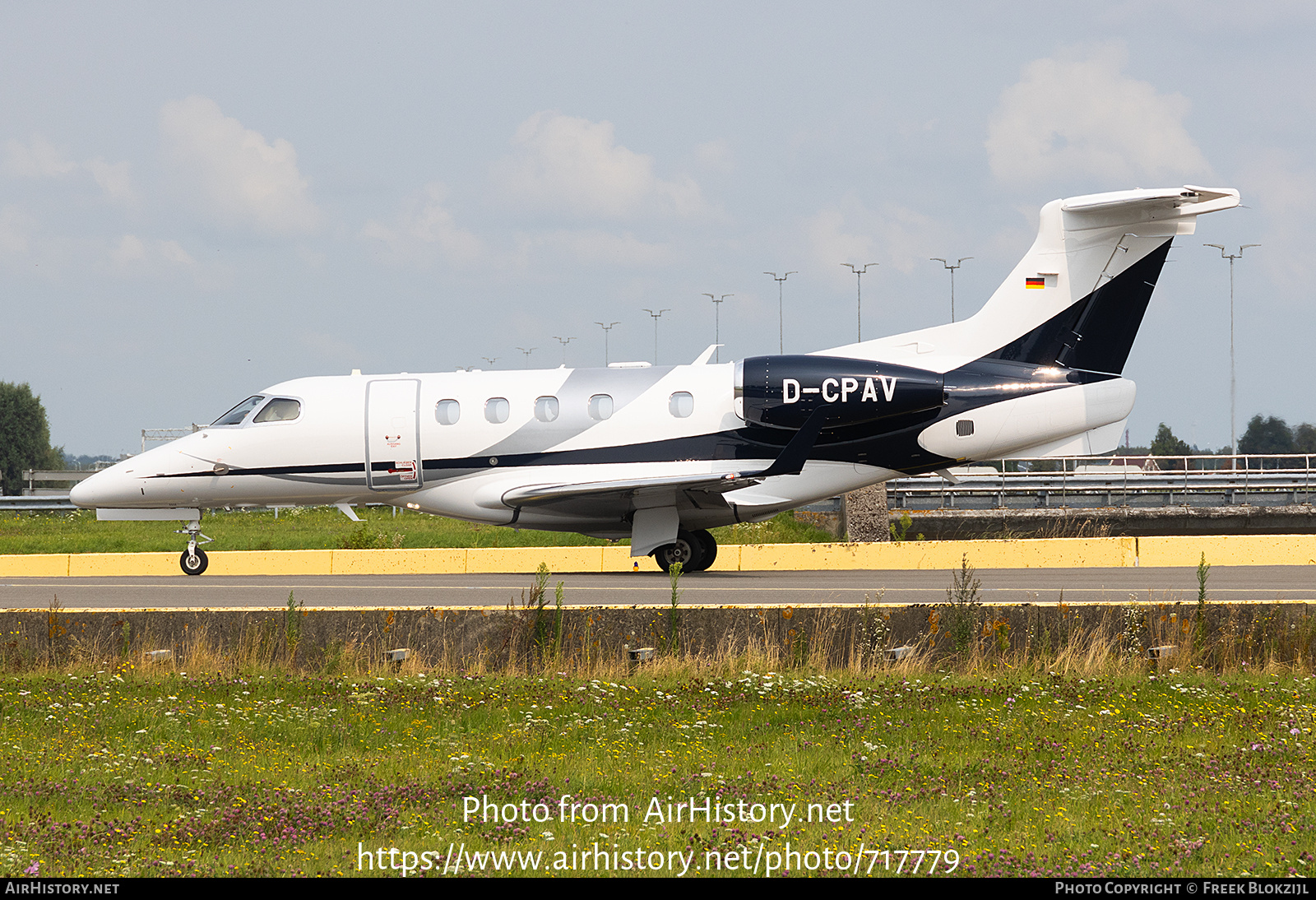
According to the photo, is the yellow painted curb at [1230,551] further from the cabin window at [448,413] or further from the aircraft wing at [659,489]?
the cabin window at [448,413]

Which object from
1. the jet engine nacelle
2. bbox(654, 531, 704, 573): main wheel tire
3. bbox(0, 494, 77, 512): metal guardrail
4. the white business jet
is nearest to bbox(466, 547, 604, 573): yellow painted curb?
the white business jet

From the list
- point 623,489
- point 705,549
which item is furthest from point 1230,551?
point 623,489

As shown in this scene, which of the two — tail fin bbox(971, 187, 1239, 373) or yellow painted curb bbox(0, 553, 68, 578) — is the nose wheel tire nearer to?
yellow painted curb bbox(0, 553, 68, 578)

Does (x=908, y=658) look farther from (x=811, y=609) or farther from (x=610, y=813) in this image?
(x=610, y=813)

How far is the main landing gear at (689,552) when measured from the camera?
20344mm

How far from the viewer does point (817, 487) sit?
2022cm

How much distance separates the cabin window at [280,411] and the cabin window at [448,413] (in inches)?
96.7

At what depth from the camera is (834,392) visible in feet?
64.6

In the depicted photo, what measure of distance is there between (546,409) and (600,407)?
2.97 ft

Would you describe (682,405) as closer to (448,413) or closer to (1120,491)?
(448,413)

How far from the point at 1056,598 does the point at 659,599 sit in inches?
190

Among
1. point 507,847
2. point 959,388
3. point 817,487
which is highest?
point 959,388

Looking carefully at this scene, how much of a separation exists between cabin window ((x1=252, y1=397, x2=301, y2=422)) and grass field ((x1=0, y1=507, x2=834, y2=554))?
6192 mm
